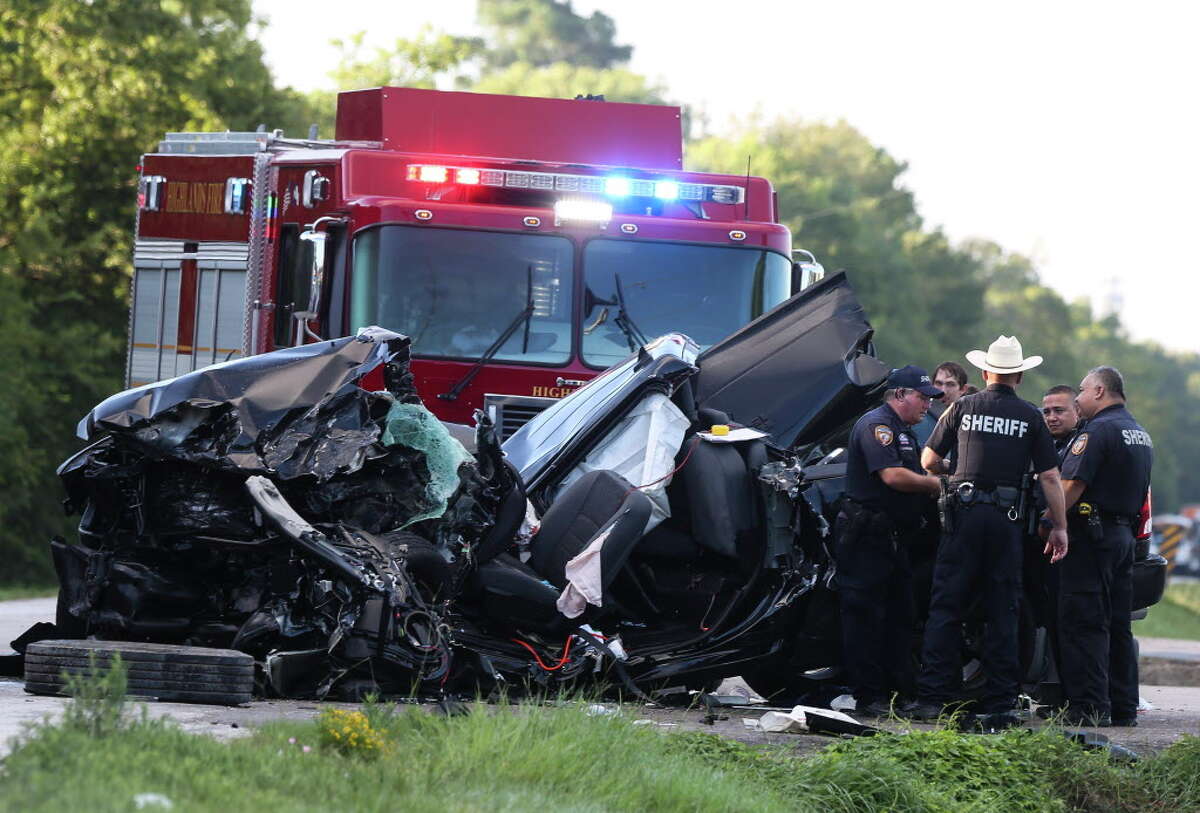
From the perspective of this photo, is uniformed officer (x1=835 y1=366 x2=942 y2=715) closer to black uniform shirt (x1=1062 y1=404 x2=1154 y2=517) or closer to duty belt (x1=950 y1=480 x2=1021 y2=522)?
duty belt (x1=950 y1=480 x2=1021 y2=522)

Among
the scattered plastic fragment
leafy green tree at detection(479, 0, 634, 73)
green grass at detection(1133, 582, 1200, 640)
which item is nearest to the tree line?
green grass at detection(1133, 582, 1200, 640)

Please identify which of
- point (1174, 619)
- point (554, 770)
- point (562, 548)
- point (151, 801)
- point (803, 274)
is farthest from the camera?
point (1174, 619)

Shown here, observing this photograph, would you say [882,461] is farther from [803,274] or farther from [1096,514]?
[803,274]

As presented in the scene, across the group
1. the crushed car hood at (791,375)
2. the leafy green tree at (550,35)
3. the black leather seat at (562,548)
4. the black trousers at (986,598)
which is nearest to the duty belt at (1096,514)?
the black trousers at (986,598)

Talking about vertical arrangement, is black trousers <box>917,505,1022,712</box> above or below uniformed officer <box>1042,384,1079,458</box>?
below

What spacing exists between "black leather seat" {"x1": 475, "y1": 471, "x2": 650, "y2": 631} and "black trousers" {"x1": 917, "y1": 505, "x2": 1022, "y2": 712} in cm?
146

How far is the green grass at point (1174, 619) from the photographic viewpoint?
22031 millimetres

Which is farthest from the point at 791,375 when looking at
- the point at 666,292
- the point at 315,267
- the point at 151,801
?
the point at 151,801

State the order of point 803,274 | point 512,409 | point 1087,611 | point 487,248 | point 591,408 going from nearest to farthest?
point 1087,611 < point 591,408 < point 512,409 < point 487,248 < point 803,274

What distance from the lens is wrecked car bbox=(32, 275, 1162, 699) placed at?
8.26 metres

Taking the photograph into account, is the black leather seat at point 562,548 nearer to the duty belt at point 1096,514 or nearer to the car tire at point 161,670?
the car tire at point 161,670

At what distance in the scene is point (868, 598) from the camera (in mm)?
9195

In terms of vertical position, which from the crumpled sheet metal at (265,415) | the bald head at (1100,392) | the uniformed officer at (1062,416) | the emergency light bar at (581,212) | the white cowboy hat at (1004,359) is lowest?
the crumpled sheet metal at (265,415)

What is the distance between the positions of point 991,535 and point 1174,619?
18020mm
